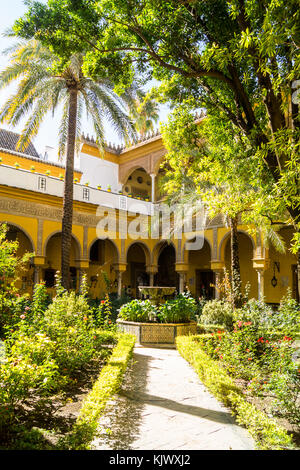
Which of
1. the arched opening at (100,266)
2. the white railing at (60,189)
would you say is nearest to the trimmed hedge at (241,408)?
the white railing at (60,189)

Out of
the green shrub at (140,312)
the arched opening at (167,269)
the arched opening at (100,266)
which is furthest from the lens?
the arched opening at (167,269)

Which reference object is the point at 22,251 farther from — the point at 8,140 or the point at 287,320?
the point at 287,320

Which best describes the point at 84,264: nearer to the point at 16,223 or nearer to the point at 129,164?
the point at 16,223

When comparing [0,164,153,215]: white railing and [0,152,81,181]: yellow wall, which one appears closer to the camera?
[0,164,153,215]: white railing

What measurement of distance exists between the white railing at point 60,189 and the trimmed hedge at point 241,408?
31.2ft

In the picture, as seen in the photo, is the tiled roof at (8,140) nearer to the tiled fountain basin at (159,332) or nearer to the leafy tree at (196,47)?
the tiled fountain basin at (159,332)

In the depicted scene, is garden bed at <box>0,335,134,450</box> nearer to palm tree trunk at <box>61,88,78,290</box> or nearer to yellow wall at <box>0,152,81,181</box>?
palm tree trunk at <box>61,88,78,290</box>

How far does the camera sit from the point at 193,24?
16.0ft

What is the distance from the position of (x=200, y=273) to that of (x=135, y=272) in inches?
141

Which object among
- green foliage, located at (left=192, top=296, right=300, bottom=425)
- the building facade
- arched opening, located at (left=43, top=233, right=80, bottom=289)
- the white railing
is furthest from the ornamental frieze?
green foliage, located at (left=192, top=296, right=300, bottom=425)

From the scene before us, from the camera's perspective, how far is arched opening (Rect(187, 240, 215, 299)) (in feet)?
61.4

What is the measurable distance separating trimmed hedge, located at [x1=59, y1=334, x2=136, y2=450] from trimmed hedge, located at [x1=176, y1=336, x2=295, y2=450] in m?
1.08

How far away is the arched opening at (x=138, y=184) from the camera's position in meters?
22.0
